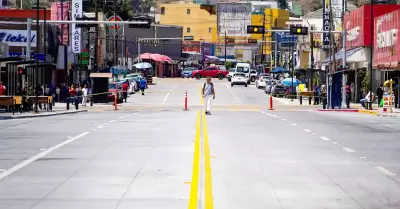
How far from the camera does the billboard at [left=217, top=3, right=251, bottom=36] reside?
17912cm

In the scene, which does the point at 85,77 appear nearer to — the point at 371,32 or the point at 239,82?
the point at 239,82

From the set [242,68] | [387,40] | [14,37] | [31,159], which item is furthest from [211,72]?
[31,159]

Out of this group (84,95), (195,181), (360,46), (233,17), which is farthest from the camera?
(233,17)

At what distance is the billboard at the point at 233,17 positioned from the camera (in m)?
A: 179

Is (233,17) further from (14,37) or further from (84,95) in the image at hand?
(84,95)

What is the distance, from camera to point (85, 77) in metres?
97.6

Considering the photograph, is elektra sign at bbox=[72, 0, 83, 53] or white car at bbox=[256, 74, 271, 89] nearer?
elektra sign at bbox=[72, 0, 83, 53]

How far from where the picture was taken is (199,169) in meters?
17.9

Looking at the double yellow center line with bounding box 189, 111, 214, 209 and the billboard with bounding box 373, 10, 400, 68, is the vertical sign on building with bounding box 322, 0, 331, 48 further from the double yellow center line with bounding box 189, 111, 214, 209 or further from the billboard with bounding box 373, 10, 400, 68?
the double yellow center line with bounding box 189, 111, 214, 209

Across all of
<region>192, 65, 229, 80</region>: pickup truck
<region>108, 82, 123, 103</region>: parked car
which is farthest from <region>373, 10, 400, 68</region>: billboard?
<region>192, 65, 229, 80</region>: pickup truck

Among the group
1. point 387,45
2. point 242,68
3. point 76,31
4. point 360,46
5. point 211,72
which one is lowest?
point 211,72

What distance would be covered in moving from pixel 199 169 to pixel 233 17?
536ft

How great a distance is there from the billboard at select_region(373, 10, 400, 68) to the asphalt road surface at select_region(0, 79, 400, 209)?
33.4 meters

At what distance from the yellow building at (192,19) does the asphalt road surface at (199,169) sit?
506 feet
